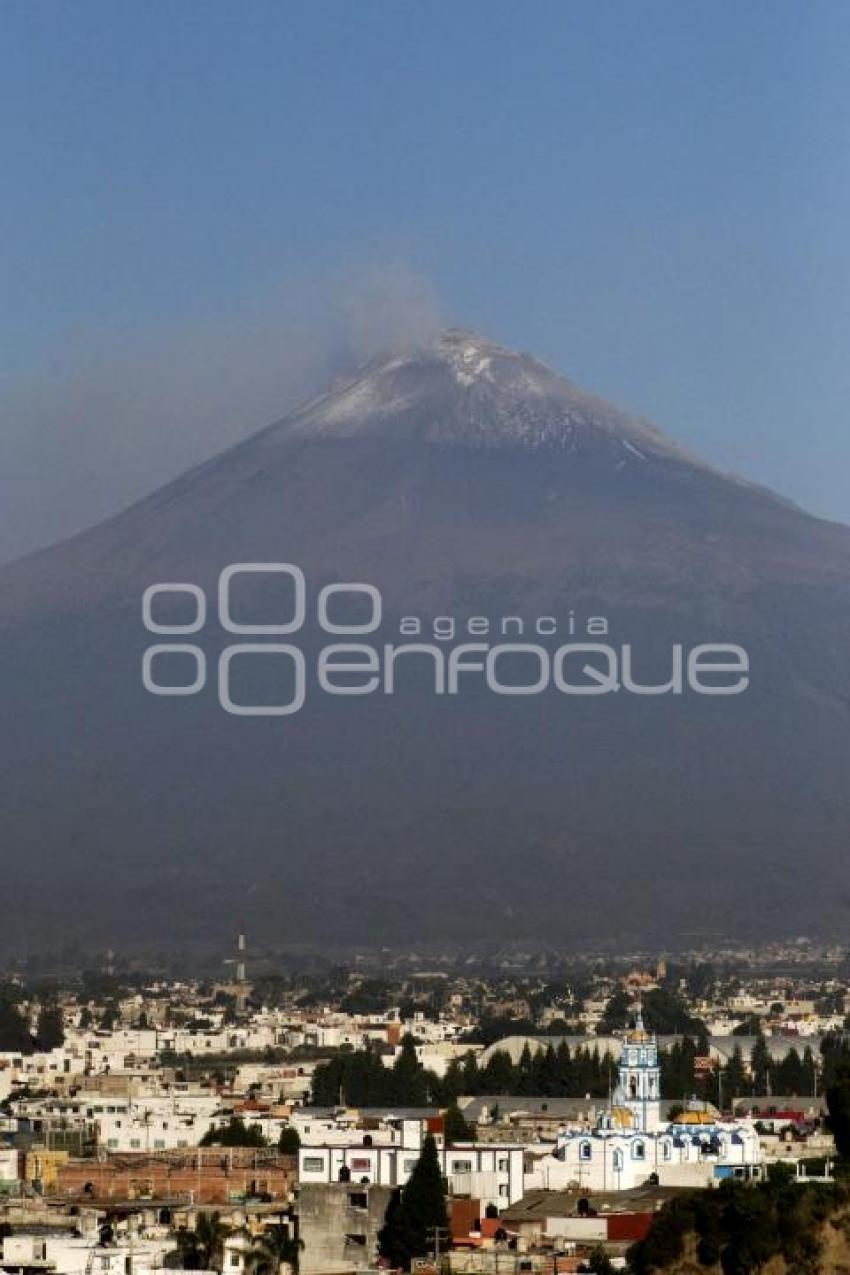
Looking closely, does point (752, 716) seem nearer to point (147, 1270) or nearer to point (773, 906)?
point (773, 906)

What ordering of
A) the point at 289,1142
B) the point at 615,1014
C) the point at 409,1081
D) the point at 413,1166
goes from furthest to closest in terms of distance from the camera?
the point at 615,1014
the point at 409,1081
the point at 289,1142
the point at 413,1166

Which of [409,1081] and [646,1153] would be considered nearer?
[646,1153]

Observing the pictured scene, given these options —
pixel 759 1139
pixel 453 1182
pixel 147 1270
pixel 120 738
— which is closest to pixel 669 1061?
pixel 759 1139

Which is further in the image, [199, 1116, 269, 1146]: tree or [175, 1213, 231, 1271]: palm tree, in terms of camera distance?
[199, 1116, 269, 1146]: tree

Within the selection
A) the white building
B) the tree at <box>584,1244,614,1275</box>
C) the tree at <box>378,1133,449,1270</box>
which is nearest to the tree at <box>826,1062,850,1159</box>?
the white building

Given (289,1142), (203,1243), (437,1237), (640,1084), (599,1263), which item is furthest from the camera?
(640,1084)

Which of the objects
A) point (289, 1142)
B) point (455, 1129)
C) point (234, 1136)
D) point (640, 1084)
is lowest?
point (289, 1142)

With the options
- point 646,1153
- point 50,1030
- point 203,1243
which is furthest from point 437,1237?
point 50,1030

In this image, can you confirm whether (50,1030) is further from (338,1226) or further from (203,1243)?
(203,1243)

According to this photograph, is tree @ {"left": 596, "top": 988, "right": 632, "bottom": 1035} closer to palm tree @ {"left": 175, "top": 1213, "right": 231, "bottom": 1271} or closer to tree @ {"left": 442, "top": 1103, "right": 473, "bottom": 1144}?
tree @ {"left": 442, "top": 1103, "right": 473, "bottom": 1144}
